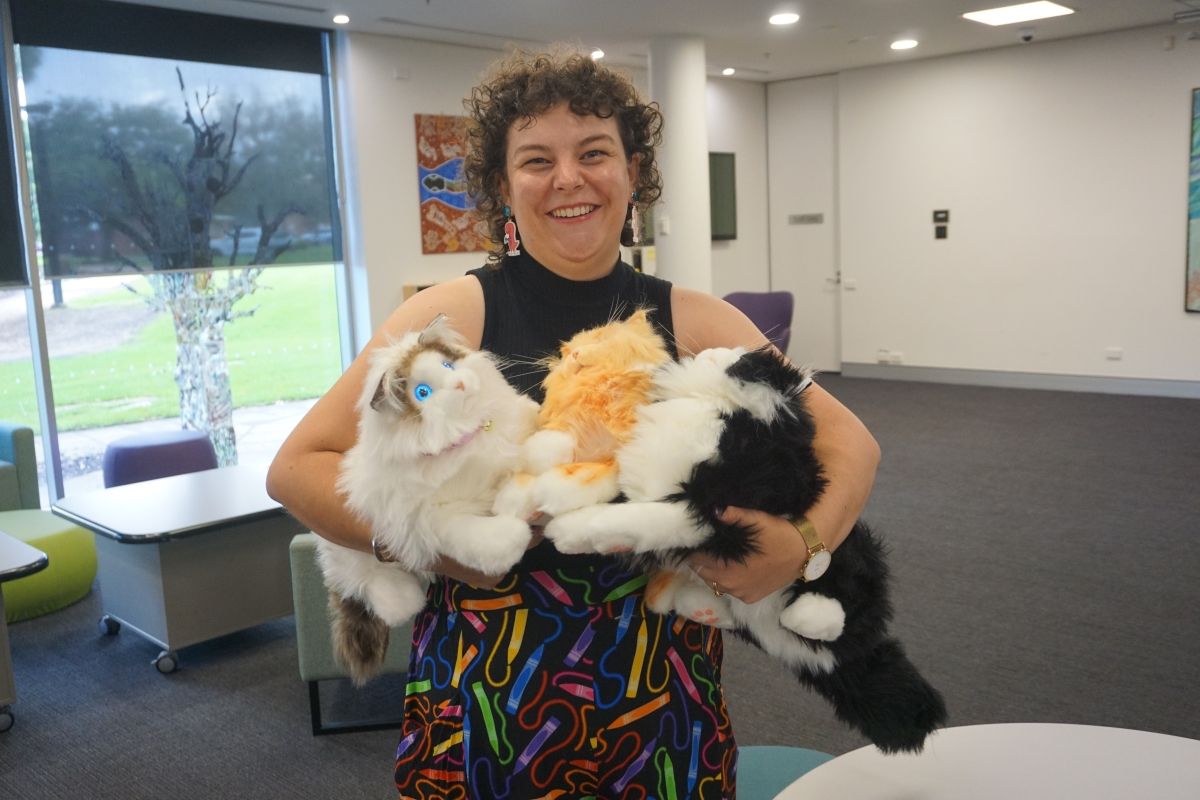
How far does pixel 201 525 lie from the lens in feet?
12.0

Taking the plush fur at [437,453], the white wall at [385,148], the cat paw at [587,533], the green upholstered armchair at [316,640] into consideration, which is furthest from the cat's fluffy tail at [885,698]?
the white wall at [385,148]

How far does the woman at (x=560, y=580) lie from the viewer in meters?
1.26

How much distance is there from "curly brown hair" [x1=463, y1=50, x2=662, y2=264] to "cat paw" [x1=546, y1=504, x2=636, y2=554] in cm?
56

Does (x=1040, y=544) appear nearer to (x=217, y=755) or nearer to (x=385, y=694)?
(x=385, y=694)

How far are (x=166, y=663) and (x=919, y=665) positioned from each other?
2.86 meters

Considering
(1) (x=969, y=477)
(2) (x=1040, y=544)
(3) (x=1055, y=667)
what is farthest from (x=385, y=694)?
(1) (x=969, y=477)

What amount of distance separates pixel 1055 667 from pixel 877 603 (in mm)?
2632

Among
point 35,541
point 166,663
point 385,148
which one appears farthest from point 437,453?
point 385,148

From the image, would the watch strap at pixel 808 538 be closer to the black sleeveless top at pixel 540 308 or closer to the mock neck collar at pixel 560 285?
the black sleeveless top at pixel 540 308

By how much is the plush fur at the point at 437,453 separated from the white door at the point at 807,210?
9919 millimetres

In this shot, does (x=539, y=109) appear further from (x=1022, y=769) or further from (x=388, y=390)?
(x=1022, y=769)

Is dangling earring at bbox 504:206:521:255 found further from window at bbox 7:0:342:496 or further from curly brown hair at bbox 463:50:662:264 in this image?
window at bbox 7:0:342:496

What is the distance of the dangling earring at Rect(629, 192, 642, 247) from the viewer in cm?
158

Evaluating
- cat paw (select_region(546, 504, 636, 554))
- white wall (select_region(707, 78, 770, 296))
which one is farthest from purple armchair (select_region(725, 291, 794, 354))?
cat paw (select_region(546, 504, 636, 554))
